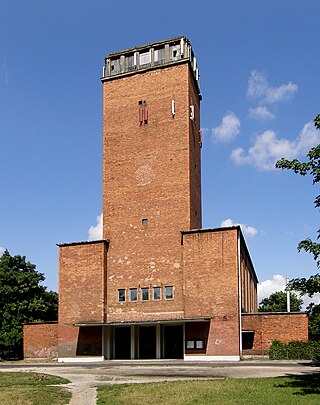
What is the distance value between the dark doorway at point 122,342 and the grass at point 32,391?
16.5 m

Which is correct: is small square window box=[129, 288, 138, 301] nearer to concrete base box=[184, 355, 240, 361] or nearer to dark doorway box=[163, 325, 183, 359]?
dark doorway box=[163, 325, 183, 359]

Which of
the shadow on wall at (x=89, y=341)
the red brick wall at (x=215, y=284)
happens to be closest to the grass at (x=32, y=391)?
the shadow on wall at (x=89, y=341)

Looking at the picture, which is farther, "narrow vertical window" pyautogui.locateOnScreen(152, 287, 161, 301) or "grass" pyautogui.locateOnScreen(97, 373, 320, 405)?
"narrow vertical window" pyautogui.locateOnScreen(152, 287, 161, 301)

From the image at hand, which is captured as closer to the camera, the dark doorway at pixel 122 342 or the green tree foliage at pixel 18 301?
the dark doorway at pixel 122 342

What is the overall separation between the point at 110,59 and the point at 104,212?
14055 millimetres

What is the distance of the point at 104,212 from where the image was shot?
43.9m

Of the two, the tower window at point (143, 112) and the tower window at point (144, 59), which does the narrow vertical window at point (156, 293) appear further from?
the tower window at point (144, 59)

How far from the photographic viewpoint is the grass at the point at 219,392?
627 inches

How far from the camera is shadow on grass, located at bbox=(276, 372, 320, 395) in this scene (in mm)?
17391

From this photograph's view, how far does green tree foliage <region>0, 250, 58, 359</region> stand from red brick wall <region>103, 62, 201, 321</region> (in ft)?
39.9

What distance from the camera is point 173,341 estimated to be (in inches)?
1602

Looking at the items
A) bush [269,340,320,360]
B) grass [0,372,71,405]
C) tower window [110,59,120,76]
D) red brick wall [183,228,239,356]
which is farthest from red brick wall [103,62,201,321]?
grass [0,372,71,405]

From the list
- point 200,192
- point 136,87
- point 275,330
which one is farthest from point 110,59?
point 275,330

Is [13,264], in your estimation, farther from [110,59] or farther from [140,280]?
[110,59]
